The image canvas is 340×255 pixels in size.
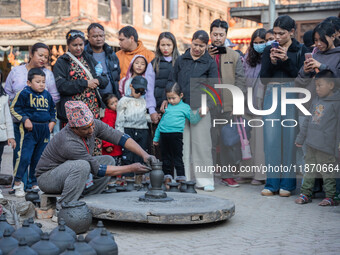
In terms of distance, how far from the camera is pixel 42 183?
614 centimetres

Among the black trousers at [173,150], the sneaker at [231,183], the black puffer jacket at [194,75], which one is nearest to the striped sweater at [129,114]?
the black trousers at [173,150]

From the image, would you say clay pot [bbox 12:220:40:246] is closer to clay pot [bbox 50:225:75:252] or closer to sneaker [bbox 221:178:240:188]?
clay pot [bbox 50:225:75:252]

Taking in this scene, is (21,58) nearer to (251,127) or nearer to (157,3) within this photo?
(157,3)

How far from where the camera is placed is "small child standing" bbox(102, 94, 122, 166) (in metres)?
8.16

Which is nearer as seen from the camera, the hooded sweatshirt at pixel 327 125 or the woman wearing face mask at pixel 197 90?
the hooded sweatshirt at pixel 327 125

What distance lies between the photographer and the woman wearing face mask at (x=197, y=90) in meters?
7.95

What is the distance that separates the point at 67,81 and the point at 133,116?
1040 mm

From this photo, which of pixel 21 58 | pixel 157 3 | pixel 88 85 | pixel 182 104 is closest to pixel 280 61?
pixel 182 104

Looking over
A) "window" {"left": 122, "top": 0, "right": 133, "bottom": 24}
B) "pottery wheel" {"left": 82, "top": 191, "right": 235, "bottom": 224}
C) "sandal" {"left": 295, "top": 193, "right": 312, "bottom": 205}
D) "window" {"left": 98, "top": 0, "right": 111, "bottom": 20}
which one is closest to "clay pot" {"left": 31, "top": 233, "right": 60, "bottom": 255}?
"pottery wheel" {"left": 82, "top": 191, "right": 235, "bottom": 224}

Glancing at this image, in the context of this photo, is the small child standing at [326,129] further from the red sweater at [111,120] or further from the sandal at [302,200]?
the red sweater at [111,120]

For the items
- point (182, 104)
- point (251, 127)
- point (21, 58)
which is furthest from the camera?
point (21, 58)

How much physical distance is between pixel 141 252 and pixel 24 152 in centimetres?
338

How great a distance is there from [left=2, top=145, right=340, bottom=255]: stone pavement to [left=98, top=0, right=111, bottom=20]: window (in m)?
22.1

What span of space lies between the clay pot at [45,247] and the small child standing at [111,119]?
162 inches
